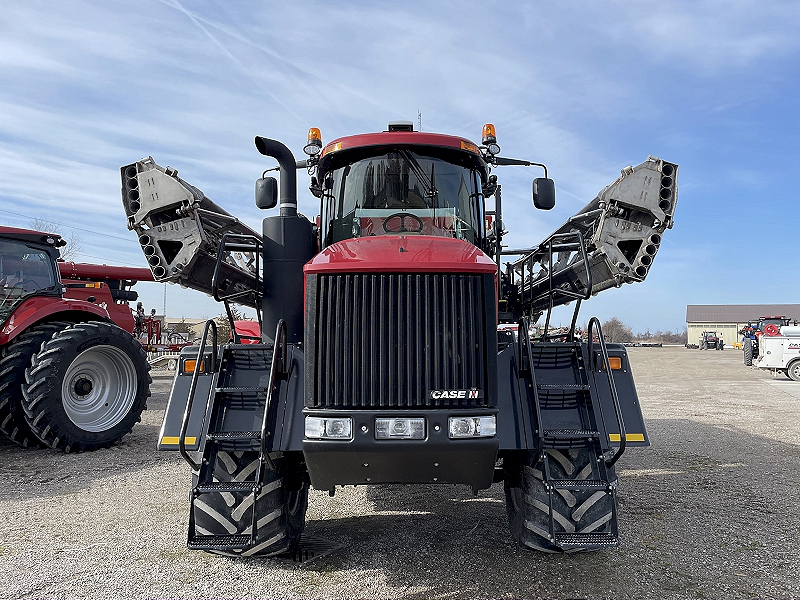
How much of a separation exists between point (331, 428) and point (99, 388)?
19.1 feet

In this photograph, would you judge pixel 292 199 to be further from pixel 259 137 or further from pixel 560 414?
pixel 560 414

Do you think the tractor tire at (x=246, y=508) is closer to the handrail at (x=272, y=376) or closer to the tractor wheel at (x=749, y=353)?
the handrail at (x=272, y=376)

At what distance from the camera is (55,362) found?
7004 mm

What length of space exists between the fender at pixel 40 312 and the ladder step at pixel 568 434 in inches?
260

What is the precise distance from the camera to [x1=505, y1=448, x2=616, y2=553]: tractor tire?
3664 mm

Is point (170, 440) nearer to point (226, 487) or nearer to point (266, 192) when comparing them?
point (226, 487)

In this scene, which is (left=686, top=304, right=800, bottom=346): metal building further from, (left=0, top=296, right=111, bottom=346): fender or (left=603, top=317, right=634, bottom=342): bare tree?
(left=0, top=296, right=111, bottom=346): fender

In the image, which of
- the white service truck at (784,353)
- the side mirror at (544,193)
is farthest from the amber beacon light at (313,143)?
the white service truck at (784,353)

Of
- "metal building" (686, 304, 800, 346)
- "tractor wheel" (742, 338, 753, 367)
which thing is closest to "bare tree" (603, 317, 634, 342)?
"metal building" (686, 304, 800, 346)

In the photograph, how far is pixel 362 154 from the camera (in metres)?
4.88

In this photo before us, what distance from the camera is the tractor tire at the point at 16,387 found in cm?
697

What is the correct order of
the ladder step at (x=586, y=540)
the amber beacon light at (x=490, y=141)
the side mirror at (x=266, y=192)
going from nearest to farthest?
the ladder step at (x=586, y=540) < the side mirror at (x=266, y=192) < the amber beacon light at (x=490, y=141)

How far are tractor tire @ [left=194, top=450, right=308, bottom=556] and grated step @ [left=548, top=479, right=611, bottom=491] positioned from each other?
170cm

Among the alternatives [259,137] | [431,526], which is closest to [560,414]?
[431,526]
